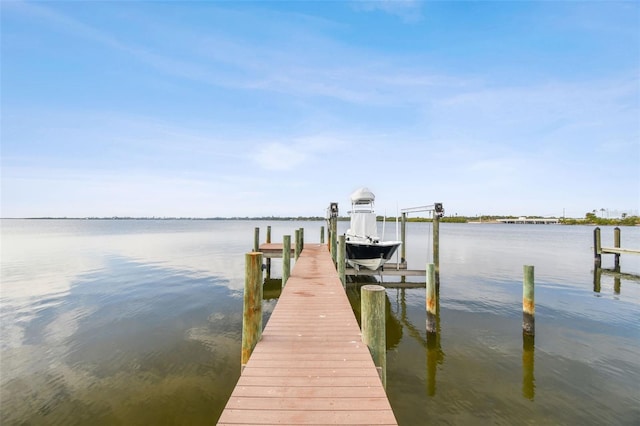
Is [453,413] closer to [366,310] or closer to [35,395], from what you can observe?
[366,310]

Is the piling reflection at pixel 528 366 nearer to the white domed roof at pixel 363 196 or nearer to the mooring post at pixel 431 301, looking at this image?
the mooring post at pixel 431 301

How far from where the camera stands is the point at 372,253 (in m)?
14.8

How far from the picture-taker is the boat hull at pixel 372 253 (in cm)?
1453

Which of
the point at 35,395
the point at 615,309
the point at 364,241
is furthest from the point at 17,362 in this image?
the point at 615,309

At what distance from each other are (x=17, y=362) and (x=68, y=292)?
8.34 meters

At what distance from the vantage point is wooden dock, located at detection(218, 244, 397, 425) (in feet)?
10.6

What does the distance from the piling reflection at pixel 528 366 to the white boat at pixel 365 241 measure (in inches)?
256

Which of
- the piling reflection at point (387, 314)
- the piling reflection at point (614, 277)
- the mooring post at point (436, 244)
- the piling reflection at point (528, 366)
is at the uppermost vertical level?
the mooring post at point (436, 244)

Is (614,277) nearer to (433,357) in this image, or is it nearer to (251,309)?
(433,357)

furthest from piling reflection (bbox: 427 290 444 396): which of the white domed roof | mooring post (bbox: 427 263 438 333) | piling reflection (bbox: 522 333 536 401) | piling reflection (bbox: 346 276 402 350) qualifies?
the white domed roof

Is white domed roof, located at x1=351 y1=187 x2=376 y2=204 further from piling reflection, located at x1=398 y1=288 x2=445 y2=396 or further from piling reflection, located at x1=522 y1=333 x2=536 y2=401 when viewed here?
piling reflection, located at x1=522 y1=333 x2=536 y2=401

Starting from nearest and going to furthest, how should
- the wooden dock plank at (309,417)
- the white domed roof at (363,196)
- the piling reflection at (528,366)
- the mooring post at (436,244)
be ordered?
1. the wooden dock plank at (309,417)
2. the piling reflection at (528,366)
3. the mooring post at (436,244)
4. the white domed roof at (363,196)

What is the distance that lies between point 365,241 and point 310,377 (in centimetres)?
1186

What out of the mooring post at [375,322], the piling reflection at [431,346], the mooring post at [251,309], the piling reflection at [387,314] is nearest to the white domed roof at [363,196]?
the piling reflection at [387,314]
